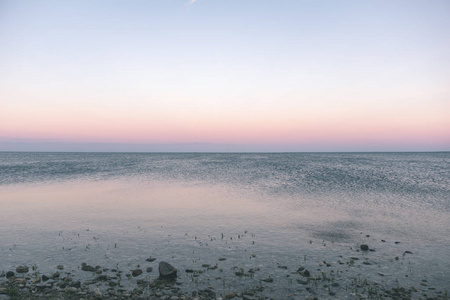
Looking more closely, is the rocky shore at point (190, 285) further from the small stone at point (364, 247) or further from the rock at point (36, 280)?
the small stone at point (364, 247)

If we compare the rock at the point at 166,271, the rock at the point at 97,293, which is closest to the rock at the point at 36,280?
the rock at the point at 97,293

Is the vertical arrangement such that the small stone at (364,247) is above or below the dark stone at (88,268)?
above

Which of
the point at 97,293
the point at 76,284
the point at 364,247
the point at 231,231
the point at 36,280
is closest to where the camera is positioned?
the point at 97,293

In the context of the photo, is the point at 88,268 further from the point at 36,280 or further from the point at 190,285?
the point at 190,285

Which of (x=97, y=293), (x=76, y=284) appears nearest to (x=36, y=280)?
(x=76, y=284)

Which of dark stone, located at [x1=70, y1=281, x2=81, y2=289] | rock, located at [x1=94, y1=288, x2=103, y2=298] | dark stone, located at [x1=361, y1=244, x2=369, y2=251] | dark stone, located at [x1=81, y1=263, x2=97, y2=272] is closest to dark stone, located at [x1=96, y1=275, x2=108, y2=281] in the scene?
dark stone, located at [x1=70, y1=281, x2=81, y2=289]

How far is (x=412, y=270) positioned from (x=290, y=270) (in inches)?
260

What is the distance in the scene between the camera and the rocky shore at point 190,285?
11.3m

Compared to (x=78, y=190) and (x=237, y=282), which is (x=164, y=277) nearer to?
(x=237, y=282)

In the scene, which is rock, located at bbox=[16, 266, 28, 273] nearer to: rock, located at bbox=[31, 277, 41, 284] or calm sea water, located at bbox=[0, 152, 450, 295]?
calm sea water, located at bbox=[0, 152, 450, 295]

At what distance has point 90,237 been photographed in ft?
63.1

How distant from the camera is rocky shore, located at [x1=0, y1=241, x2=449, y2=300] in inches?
447

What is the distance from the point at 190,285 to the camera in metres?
12.4

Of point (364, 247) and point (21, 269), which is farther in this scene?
point (364, 247)
